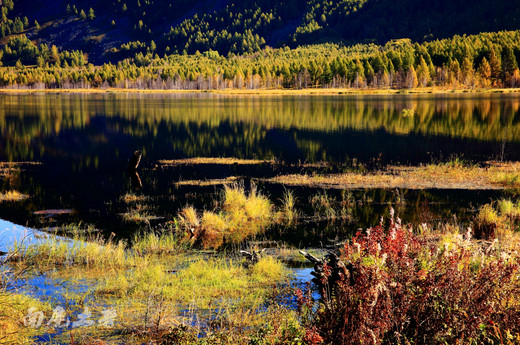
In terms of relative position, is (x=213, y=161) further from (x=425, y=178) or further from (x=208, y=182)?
(x=425, y=178)

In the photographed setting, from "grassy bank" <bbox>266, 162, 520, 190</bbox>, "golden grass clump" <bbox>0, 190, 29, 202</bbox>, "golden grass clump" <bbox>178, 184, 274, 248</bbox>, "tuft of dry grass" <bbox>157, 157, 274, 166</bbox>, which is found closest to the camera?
"golden grass clump" <bbox>178, 184, 274, 248</bbox>

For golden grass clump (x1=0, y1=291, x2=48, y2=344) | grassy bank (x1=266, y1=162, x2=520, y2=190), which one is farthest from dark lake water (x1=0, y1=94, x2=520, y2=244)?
golden grass clump (x1=0, y1=291, x2=48, y2=344)

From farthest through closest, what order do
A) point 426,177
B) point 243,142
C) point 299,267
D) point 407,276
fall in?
point 243,142, point 426,177, point 299,267, point 407,276

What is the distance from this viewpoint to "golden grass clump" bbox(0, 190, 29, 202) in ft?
90.8

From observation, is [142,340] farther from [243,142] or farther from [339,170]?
[243,142]

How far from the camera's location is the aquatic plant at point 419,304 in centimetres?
759

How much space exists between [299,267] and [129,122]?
2609 inches

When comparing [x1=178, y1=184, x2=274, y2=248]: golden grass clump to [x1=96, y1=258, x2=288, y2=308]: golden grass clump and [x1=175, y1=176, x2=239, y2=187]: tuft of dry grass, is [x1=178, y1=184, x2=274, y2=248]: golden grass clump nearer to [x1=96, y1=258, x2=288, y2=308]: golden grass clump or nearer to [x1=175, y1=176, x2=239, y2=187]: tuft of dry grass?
[x1=96, y1=258, x2=288, y2=308]: golden grass clump

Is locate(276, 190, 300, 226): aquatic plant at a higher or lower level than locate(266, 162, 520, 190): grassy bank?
lower

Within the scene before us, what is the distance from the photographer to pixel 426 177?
1240 inches

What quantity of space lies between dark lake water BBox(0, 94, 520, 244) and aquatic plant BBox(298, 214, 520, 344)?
1083cm

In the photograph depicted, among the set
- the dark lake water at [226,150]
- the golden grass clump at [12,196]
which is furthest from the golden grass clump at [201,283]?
the golden grass clump at [12,196]

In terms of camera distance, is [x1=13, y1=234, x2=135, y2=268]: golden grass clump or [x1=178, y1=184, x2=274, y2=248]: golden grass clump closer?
[x1=13, y1=234, x2=135, y2=268]: golden grass clump

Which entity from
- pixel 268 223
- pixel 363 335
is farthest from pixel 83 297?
pixel 268 223
